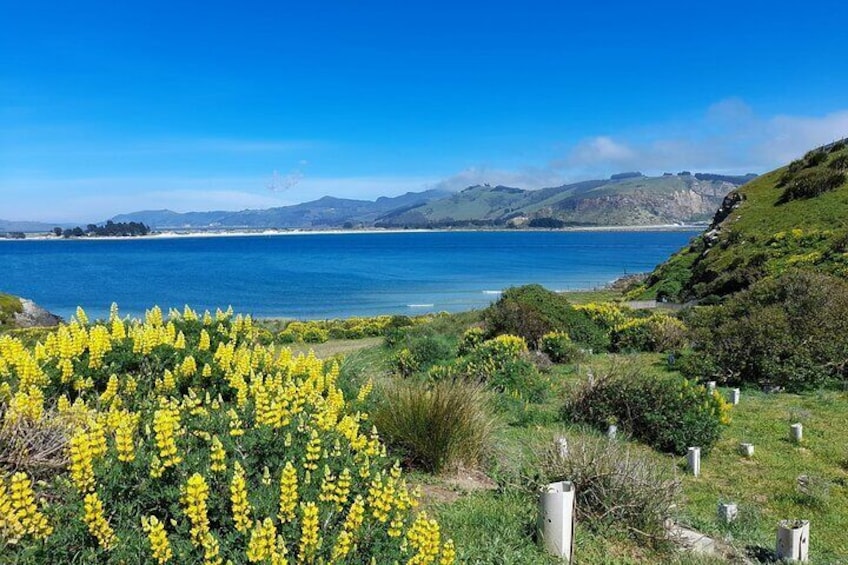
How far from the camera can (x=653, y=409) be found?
8500 mm

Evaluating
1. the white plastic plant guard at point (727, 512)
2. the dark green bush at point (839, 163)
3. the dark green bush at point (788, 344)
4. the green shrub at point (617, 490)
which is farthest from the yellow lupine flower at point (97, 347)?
the dark green bush at point (839, 163)

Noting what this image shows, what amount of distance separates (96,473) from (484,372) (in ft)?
29.6

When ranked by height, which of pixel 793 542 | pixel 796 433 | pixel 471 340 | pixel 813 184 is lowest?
pixel 471 340

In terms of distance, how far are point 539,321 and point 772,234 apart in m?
22.0

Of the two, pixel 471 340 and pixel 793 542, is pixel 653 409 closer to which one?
pixel 793 542

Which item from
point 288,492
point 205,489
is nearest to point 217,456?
point 205,489

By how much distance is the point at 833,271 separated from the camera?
18.9 meters

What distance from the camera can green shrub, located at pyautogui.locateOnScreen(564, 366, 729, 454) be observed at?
807cm

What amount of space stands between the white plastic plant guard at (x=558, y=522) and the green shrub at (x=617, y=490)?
2.47ft

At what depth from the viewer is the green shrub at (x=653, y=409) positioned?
8.07 metres

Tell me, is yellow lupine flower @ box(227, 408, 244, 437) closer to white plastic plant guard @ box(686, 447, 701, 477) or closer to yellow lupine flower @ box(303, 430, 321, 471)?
yellow lupine flower @ box(303, 430, 321, 471)

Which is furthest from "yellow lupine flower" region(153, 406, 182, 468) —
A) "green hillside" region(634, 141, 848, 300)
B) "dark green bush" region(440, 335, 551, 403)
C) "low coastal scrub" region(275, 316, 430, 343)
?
"low coastal scrub" region(275, 316, 430, 343)

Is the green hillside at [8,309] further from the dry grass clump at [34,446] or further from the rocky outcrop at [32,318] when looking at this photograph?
the dry grass clump at [34,446]

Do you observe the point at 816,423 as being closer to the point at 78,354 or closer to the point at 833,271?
the point at 78,354
